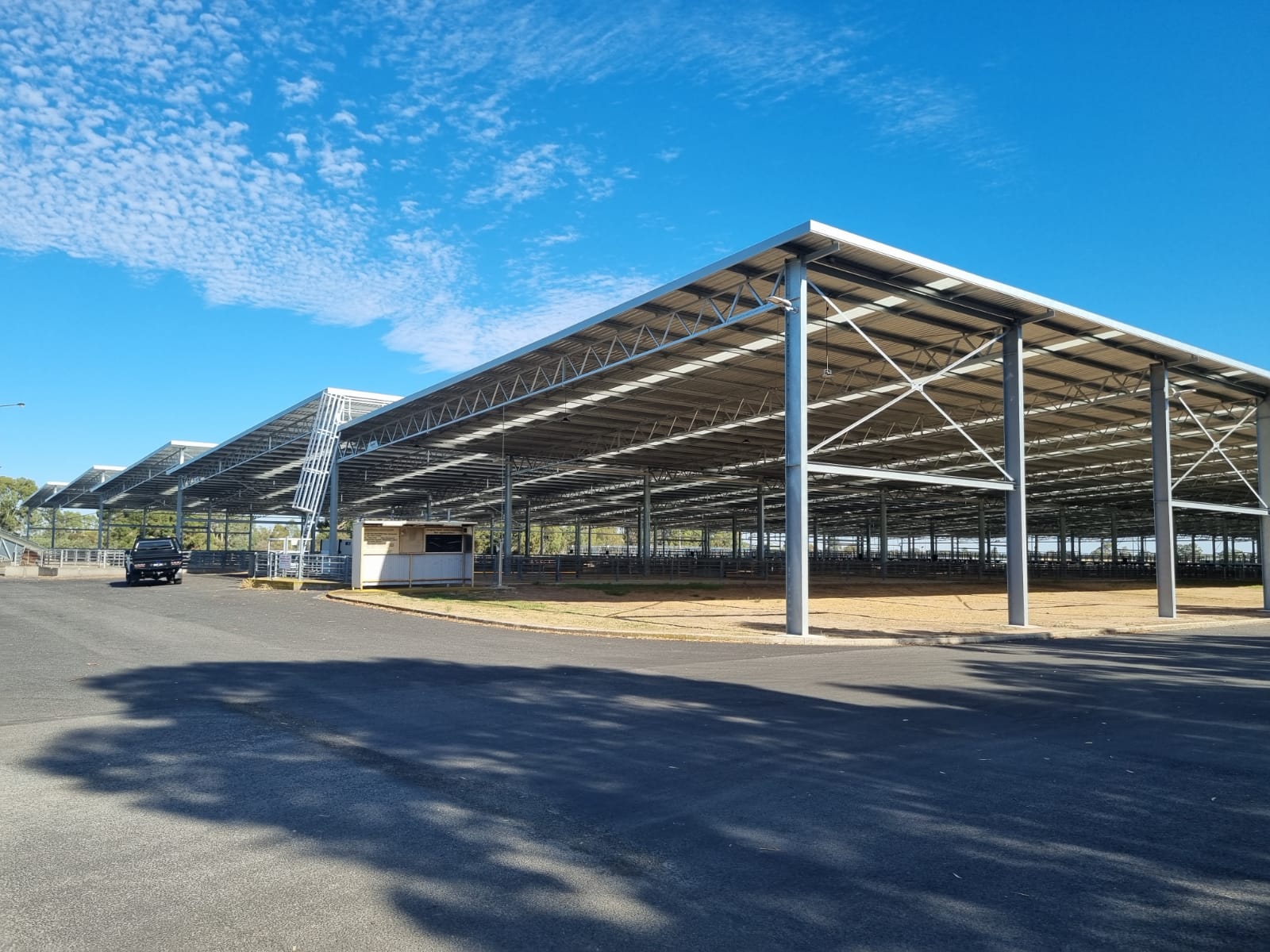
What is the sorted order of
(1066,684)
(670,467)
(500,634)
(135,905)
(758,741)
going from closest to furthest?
(135,905) → (758,741) → (1066,684) → (500,634) → (670,467)

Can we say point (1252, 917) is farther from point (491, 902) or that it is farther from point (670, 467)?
point (670, 467)

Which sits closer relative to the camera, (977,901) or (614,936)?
(614,936)

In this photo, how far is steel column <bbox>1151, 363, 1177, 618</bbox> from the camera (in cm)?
2478

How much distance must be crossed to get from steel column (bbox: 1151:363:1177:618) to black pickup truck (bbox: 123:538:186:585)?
3619 centimetres

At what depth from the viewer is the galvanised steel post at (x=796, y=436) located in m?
17.3

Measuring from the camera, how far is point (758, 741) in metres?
7.65

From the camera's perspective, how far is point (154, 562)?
3525 centimetres

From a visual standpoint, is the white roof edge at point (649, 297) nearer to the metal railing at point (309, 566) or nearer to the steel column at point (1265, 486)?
the metal railing at point (309, 566)

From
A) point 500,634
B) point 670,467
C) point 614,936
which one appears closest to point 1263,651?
point 500,634

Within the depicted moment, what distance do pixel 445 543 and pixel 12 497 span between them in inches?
3102

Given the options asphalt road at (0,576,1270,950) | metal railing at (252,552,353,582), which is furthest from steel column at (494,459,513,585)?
asphalt road at (0,576,1270,950)

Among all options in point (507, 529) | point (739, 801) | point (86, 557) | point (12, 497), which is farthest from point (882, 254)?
point (12, 497)

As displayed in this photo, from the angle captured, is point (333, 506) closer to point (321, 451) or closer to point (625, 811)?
point (321, 451)

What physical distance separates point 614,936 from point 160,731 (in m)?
5.84
